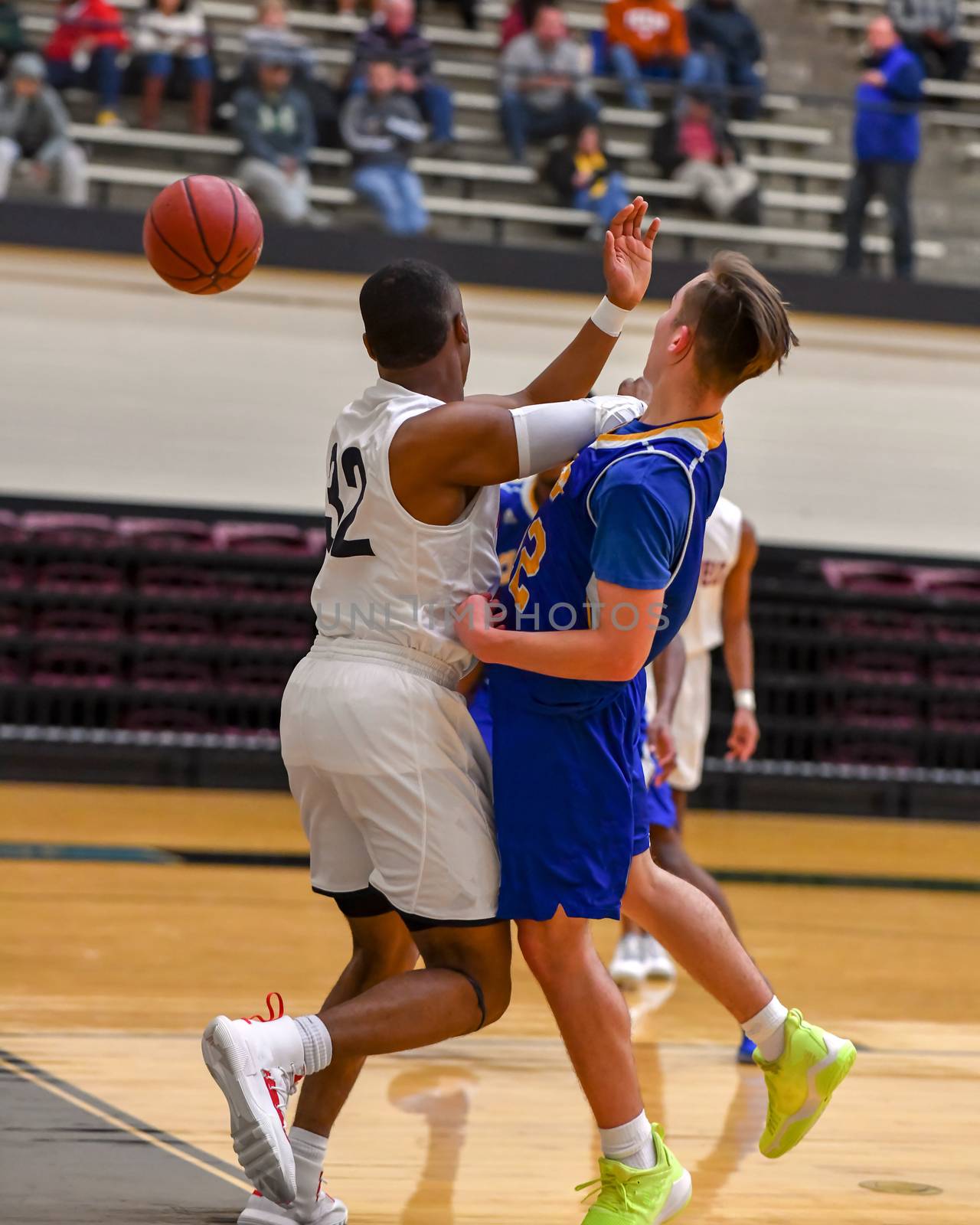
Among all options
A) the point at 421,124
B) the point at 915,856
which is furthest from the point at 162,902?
the point at 421,124

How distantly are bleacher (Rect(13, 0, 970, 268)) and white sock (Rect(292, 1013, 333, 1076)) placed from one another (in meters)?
8.86

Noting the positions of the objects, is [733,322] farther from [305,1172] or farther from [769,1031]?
[305,1172]

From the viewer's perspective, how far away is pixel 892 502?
40.5 ft

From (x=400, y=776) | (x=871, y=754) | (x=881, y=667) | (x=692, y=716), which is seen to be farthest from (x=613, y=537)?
(x=881, y=667)

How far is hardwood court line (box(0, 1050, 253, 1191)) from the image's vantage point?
3379 millimetres

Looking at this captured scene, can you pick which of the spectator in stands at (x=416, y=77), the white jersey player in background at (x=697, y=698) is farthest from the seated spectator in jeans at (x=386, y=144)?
the white jersey player in background at (x=697, y=698)

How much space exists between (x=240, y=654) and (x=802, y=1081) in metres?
7.73

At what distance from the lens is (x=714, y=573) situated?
5629 millimetres

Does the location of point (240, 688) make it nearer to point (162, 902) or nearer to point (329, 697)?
point (162, 902)

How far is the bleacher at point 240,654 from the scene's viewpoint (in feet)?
34.0

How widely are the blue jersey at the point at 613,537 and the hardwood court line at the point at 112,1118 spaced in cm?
117

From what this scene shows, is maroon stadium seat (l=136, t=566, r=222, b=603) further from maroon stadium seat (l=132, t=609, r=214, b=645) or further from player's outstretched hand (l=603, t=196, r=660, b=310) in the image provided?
player's outstretched hand (l=603, t=196, r=660, b=310)

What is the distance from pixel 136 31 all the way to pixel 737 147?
4080 millimetres

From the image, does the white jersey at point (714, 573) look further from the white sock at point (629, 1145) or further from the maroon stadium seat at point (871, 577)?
the maroon stadium seat at point (871, 577)
